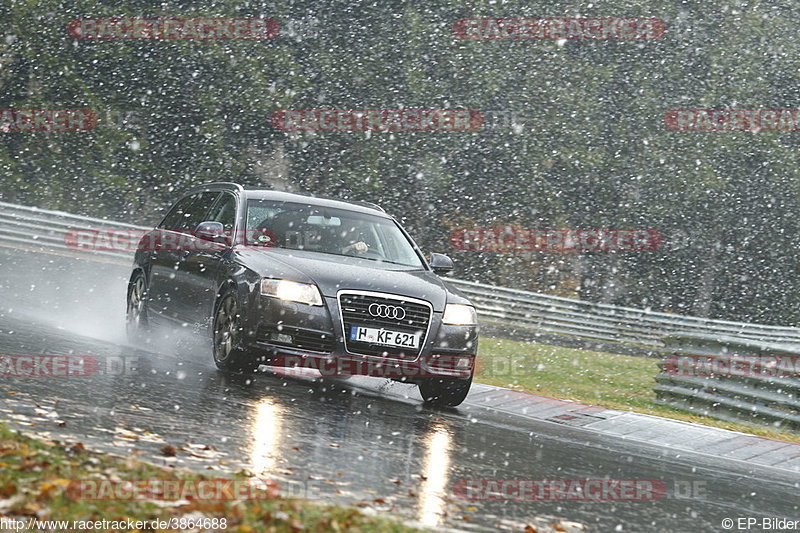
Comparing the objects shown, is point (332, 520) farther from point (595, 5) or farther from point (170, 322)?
point (595, 5)

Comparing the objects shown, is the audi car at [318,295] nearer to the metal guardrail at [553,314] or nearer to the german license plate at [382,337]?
the german license plate at [382,337]

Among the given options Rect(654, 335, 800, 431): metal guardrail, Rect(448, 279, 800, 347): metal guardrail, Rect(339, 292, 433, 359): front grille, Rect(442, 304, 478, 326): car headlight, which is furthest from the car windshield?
Rect(448, 279, 800, 347): metal guardrail

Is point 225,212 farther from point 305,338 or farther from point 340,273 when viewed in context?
point 305,338

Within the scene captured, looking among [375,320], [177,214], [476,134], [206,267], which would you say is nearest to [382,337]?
[375,320]

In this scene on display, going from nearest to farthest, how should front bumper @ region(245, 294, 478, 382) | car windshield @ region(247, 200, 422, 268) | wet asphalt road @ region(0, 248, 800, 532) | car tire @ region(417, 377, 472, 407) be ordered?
wet asphalt road @ region(0, 248, 800, 532) → front bumper @ region(245, 294, 478, 382) → car tire @ region(417, 377, 472, 407) → car windshield @ region(247, 200, 422, 268)

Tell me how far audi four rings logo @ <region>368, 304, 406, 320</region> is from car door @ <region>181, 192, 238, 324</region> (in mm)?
1655

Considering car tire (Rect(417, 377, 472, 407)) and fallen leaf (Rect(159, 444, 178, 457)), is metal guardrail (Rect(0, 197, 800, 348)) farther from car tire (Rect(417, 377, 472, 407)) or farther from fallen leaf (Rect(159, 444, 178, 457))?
fallen leaf (Rect(159, 444, 178, 457))

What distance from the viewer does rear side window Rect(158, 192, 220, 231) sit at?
37.9 feet

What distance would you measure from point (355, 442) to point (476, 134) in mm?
26785

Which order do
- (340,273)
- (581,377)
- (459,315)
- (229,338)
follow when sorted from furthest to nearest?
(581,377)
(459,315)
(229,338)
(340,273)

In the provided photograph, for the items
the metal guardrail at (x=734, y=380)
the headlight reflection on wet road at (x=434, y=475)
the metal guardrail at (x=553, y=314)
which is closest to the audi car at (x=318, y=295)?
the headlight reflection on wet road at (x=434, y=475)

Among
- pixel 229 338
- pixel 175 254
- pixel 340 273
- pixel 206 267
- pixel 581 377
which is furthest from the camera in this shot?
pixel 581 377

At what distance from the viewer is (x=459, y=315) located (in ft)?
31.7

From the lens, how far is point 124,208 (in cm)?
3247
